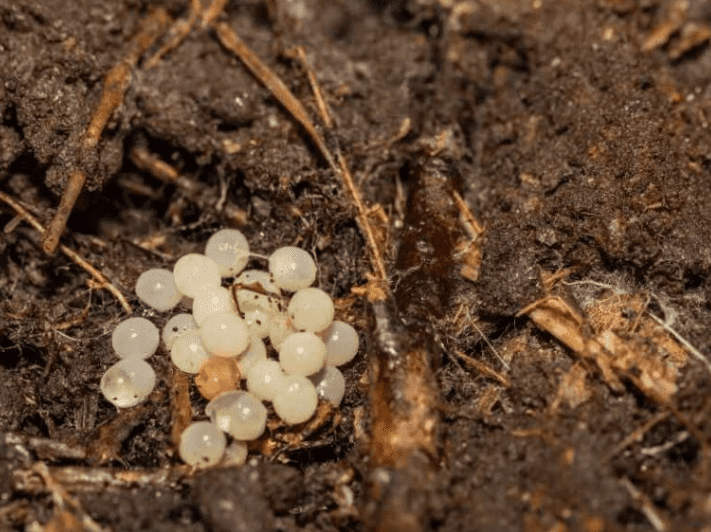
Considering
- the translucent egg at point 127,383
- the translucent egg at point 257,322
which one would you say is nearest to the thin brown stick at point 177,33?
the translucent egg at point 257,322

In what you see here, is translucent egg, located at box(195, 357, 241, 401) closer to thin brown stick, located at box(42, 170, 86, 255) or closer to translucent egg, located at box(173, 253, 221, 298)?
translucent egg, located at box(173, 253, 221, 298)

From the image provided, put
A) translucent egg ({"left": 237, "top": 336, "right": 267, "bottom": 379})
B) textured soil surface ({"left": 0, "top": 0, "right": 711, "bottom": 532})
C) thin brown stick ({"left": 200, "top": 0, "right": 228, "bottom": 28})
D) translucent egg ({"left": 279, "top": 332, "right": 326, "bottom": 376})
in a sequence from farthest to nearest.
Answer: thin brown stick ({"left": 200, "top": 0, "right": 228, "bottom": 28}) → translucent egg ({"left": 237, "top": 336, "right": 267, "bottom": 379}) → translucent egg ({"left": 279, "top": 332, "right": 326, "bottom": 376}) → textured soil surface ({"left": 0, "top": 0, "right": 711, "bottom": 532})

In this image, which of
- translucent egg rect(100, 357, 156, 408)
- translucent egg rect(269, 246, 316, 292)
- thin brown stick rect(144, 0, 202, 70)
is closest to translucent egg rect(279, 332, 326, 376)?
translucent egg rect(269, 246, 316, 292)

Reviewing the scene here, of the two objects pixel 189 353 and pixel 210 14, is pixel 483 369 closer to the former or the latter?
pixel 189 353

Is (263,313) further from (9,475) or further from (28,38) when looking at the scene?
(28,38)

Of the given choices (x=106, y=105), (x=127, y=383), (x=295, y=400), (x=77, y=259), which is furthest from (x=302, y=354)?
(x=106, y=105)

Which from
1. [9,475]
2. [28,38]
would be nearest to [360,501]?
[9,475]
